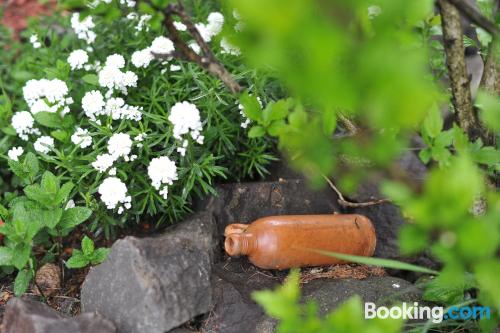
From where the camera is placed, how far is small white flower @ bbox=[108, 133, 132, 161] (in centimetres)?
294

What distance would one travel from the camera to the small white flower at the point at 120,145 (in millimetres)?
2936

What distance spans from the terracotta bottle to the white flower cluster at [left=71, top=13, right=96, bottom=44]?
1.58m

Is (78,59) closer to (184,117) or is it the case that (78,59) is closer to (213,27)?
(213,27)

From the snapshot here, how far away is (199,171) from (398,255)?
1.41 m

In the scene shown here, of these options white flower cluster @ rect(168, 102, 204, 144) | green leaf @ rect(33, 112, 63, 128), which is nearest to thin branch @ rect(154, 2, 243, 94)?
white flower cluster @ rect(168, 102, 204, 144)

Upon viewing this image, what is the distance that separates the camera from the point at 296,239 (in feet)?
10.1

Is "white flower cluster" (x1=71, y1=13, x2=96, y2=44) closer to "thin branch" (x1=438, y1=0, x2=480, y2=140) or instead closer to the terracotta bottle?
the terracotta bottle

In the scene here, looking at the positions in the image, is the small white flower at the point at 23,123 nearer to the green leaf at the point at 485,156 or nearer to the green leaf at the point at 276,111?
the green leaf at the point at 276,111

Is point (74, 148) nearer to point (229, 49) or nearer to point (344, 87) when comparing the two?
point (229, 49)

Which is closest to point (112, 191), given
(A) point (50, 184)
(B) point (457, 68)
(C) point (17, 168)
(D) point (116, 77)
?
(A) point (50, 184)

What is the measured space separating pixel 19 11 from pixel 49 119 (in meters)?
2.73

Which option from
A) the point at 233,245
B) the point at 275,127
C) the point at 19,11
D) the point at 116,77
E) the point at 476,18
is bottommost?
the point at 19,11

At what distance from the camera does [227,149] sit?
11.3 ft

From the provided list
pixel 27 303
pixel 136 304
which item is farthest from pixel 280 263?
pixel 27 303
